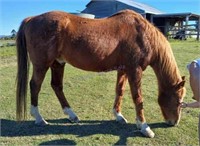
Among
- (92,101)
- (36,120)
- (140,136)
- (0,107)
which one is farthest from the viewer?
(92,101)

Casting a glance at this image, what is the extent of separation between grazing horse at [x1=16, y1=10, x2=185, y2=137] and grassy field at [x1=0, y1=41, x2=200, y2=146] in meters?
0.21

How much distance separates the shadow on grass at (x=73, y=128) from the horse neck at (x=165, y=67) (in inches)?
26.7

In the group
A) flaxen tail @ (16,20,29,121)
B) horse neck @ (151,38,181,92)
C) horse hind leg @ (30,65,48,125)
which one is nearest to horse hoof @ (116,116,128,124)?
horse neck @ (151,38,181,92)

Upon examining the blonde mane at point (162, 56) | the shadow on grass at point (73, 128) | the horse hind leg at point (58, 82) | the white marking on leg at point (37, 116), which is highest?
the blonde mane at point (162, 56)

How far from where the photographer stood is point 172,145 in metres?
3.83

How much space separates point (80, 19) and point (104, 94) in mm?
1960

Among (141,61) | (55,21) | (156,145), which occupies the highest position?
(55,21)

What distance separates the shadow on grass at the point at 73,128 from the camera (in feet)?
13.4

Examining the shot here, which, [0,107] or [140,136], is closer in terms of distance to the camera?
[140,136]

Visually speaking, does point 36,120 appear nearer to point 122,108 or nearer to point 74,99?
point 74,99

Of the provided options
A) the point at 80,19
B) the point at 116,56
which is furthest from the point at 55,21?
the point at 116,56

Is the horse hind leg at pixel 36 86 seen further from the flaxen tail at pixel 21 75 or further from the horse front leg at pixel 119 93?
the horse front leg at pixel 119 93

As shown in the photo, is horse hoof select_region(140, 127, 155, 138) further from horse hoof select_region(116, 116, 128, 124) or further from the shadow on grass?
horse hoof select_region(116, 116, 128, 124)

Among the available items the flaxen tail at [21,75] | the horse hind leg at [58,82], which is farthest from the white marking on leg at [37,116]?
the horse hind leg at [58,82]
